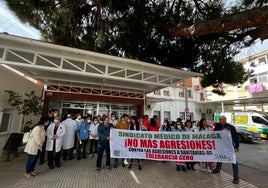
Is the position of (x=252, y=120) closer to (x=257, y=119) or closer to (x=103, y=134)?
(x=257, y=119)

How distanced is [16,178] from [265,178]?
6754 mm

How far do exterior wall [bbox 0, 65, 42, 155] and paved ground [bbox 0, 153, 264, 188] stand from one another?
2.03m

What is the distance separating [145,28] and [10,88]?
5.82m

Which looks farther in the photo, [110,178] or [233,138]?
[233,138]

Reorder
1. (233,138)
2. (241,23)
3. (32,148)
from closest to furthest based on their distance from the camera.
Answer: (241,23)
(32,148)
(233,138)

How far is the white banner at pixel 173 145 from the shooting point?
4.70 metres

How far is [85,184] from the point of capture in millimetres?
4055

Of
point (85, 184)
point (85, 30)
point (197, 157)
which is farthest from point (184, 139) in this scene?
point (85, 30)

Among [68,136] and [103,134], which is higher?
[103,134]

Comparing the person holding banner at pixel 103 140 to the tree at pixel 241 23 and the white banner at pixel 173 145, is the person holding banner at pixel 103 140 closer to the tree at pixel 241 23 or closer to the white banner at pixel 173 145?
the white banner at pixel 173 145

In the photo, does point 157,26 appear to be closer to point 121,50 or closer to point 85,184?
point 121,50

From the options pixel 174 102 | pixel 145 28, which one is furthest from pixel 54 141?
pixel 174 102

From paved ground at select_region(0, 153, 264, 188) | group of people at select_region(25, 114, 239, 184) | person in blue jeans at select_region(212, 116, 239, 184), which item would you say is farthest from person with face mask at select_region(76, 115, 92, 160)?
person in blue jeans at select_region(212, 116, 239, 184)

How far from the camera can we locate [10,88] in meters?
6.88
